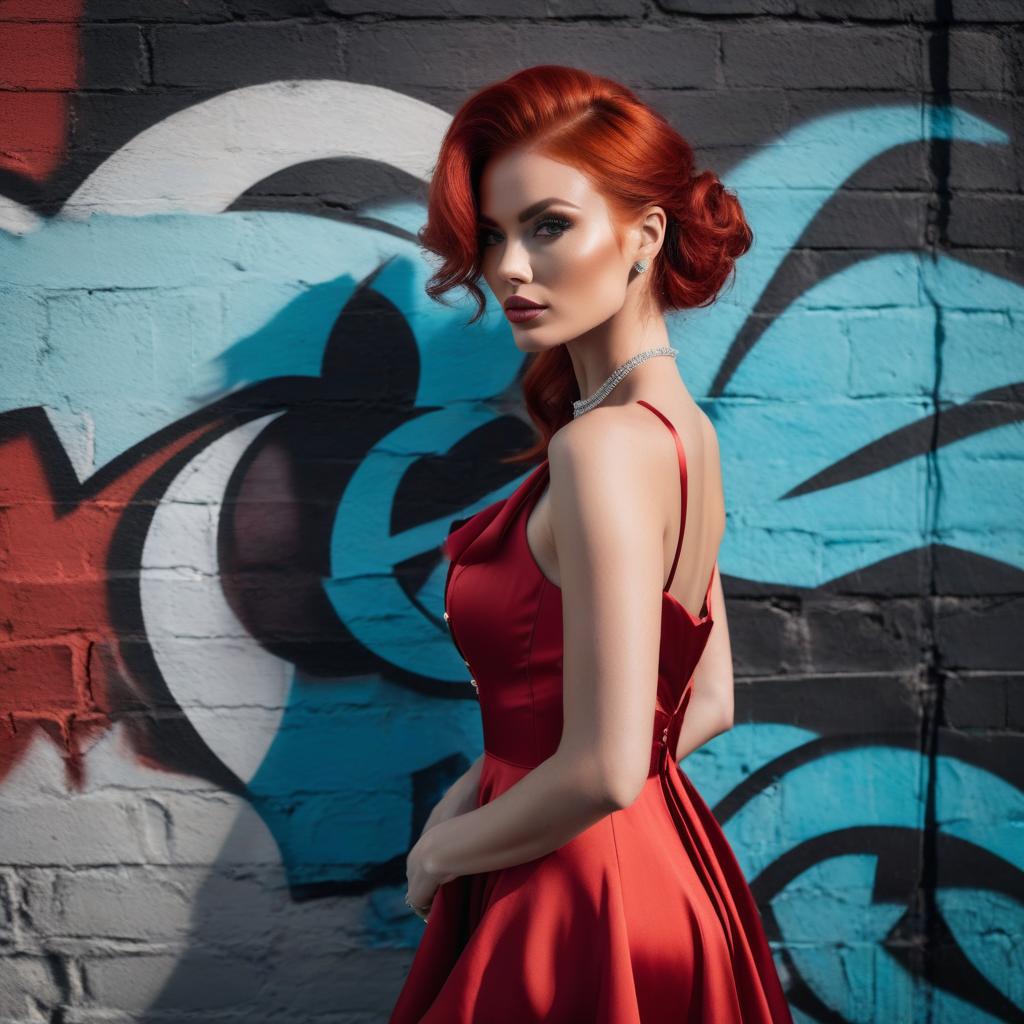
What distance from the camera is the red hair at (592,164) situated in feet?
3.95

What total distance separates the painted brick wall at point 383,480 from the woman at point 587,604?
1.94 ft

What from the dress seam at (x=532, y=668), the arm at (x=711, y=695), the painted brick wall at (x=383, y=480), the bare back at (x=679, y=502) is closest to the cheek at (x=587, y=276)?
the bare back at (x=679, y=502)

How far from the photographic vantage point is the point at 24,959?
195cm

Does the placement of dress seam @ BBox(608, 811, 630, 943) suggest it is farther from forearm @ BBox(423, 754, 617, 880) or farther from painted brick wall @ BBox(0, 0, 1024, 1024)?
painted brick wall @ BBox(0, 0, 1024, 1024)

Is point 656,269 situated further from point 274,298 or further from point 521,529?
point 274,298

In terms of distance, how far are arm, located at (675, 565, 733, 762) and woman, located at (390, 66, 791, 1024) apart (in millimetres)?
151

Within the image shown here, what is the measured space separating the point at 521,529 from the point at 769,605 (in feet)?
2.91

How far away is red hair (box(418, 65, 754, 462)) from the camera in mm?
1205

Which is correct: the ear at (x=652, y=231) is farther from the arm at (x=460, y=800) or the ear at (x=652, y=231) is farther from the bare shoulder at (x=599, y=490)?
the arm at (x=460, y=800)

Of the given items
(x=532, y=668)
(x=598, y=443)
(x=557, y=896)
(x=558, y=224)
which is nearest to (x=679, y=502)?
(x=598, y=443)

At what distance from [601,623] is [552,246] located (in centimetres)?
51

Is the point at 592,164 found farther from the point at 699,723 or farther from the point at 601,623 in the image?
the point at 699,723

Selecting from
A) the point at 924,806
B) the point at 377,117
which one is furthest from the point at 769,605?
the point at 377,117

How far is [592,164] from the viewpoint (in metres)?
1.20
